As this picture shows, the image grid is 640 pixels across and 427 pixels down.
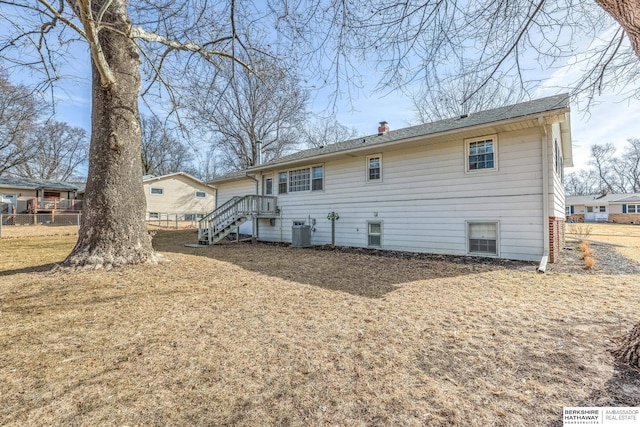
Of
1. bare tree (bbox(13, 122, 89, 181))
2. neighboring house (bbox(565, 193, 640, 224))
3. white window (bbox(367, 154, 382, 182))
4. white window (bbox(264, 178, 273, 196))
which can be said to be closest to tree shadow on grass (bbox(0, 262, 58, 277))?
white window (bbox(264, 178, 273, 196))

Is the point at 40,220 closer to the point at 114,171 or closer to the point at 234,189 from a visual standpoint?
the point at 234,189

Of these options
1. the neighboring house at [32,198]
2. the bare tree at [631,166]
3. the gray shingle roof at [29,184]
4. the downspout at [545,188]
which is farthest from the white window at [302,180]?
the bare tree at [631,166]

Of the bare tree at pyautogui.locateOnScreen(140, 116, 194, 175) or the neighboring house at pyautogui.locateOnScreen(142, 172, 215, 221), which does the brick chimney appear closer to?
the neighboring house at pyautogui.locateOnScreen(142, 172, 215, 221)

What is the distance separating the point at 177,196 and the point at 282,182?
1771 cm

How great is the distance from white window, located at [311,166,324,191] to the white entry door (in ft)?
91.1

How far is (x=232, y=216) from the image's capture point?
1327 cm

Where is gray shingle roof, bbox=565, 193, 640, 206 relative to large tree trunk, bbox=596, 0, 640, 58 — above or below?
above

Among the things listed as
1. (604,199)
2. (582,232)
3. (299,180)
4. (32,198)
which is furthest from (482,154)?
(604,199)

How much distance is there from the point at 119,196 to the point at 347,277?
5.39 metres

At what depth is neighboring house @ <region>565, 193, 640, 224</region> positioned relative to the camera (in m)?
35.3

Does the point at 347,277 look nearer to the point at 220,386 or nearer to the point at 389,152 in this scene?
the point at 220,386

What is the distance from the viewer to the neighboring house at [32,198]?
81.8 ft

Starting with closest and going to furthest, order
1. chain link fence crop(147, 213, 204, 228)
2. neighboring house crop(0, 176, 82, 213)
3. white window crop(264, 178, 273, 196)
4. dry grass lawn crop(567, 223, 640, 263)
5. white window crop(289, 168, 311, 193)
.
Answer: dry grass lawn crop(567, 223, 640, 263) → white window crop(289, 168, 311, 193) → white window crop(264, 178, 273, 196) → chain link fence crop(147, 213, 204, 228) → neighboring house crop(0, 176, 82, 213)

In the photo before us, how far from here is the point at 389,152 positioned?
34.3 feet
